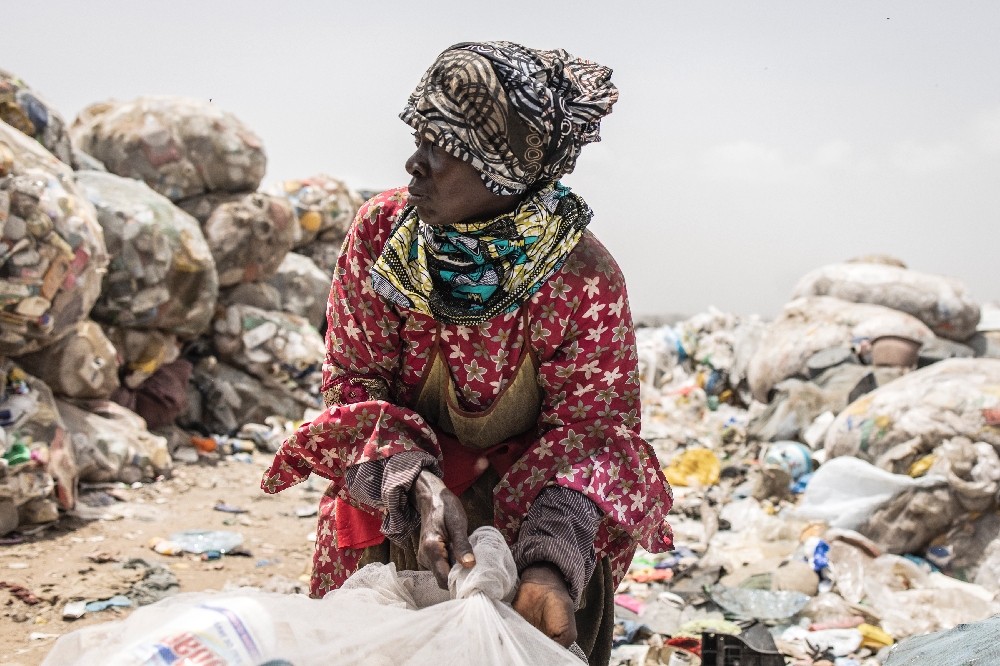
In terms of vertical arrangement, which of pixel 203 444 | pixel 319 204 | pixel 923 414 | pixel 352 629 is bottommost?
pixel 203 444

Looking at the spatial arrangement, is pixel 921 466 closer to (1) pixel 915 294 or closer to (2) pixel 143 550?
(1) pixel 915 294

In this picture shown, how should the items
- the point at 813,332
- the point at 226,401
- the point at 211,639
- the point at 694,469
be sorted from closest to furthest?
the point at 211,639 → the point at 694,469 → the point at 226,401 → the point at 813,332

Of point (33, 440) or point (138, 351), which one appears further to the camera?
point (138, 351)

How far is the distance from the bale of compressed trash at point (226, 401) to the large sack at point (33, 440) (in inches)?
73.1

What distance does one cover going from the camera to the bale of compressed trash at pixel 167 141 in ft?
18.7

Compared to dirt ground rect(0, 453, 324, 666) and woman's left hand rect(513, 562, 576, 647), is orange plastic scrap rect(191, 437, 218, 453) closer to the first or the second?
dirt ground rect(0, 453, 324, 666)

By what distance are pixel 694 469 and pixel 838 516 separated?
145 cm

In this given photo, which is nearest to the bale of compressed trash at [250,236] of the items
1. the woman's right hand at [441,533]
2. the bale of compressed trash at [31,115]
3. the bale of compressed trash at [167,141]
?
the bale of compressed trash at [167,141]

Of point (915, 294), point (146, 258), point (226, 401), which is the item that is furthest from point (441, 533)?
point (915, 294)

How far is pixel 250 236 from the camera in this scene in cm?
623

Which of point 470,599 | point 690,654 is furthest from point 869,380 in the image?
point 470,599

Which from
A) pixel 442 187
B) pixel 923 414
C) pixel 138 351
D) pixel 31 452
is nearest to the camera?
pixel 442 187

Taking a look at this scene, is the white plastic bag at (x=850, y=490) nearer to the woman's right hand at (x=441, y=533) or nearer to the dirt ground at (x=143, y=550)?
the dirt ground at (x=143, y=550)

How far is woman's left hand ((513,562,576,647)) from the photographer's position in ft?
4.21
